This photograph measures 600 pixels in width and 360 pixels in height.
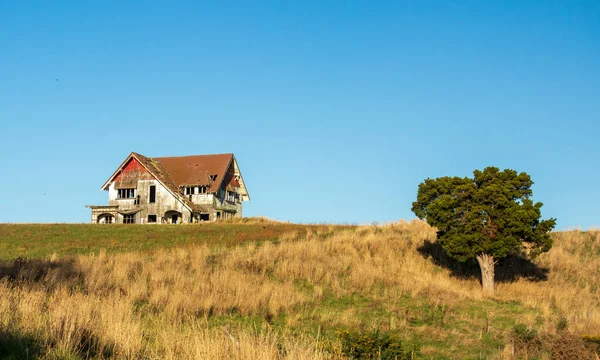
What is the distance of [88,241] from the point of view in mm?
36281

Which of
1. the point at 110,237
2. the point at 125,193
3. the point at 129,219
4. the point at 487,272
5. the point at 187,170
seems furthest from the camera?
the point at 187,170

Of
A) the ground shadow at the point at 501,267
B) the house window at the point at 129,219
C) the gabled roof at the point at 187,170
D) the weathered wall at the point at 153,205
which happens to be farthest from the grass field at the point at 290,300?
the gabled roof at the point at 187,170

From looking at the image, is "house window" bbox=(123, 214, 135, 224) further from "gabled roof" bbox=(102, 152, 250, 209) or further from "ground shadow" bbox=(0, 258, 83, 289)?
"ground shadow" bbox=(0, 258, 83, 289)

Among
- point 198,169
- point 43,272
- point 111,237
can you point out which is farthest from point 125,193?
point 43,272

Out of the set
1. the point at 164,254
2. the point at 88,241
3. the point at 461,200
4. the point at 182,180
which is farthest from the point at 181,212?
the point at 461,200

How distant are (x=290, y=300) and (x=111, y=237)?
77.5 ft

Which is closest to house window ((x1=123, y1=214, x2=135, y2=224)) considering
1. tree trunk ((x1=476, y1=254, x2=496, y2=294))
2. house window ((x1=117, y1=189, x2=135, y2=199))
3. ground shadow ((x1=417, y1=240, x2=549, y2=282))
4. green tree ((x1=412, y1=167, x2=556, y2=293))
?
house window ((x1=117, y1=189, x2=135, y2=199))

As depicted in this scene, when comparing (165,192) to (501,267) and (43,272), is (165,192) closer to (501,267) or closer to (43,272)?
(43,272)

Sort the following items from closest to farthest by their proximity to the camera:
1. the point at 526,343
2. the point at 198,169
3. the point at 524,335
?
the point at 526,343 → the point at 524,335 → the point at 198,169

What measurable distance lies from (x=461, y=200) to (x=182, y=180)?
3826cm

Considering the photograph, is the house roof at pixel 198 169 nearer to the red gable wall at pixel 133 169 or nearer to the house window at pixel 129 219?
the red gable wall at pixel 133 169

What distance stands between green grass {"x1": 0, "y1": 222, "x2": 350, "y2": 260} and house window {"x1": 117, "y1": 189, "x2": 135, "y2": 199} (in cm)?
963

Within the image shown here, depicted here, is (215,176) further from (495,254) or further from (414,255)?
(495,254)

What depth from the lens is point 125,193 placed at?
5825 cm
